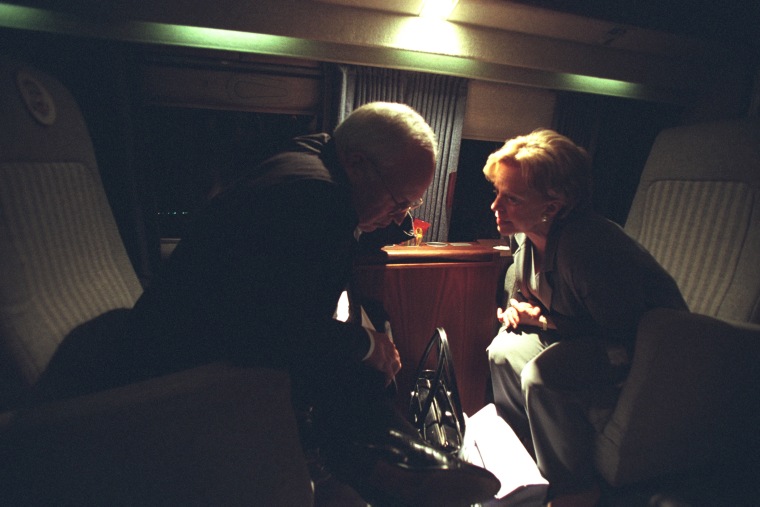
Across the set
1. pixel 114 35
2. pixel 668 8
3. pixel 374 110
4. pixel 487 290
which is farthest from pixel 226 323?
pixel 668 8

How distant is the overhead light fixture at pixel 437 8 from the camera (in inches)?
77.6

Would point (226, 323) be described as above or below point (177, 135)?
below

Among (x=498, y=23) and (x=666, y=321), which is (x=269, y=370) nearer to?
(x=666, y=321)

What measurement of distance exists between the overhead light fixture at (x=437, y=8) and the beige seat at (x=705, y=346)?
4.51ft

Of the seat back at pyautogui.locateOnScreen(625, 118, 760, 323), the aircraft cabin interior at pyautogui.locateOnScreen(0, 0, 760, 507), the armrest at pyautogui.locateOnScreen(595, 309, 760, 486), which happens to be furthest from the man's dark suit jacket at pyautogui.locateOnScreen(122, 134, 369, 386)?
the seat back at pyautogui.locateOnScreen(625, 118, 760, 323)

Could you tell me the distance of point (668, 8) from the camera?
7.36 ft

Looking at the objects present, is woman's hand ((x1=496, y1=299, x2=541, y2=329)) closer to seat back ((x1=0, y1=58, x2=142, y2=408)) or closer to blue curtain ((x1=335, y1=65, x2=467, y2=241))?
blue curtain ((x1=335, y1=65, x2=467, y2=241))

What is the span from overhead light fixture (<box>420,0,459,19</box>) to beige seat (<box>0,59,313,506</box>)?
1.76 m

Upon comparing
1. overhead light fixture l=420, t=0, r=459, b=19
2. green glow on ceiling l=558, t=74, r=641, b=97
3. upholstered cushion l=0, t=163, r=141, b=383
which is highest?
overhead light fixture l=420, t=0, r=459, b=19

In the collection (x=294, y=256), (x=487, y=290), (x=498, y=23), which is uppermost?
(x=498, y=23)

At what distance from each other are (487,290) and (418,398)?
0.64 metres

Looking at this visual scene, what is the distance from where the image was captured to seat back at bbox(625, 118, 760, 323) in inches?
60.0

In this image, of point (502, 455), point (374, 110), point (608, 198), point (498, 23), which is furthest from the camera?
point (608, 198)

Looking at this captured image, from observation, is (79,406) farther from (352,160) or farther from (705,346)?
(705,346)
